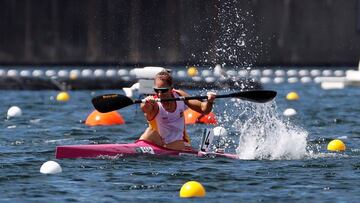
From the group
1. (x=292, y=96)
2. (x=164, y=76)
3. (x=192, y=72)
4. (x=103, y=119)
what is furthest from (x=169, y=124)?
(x=192, y=72)

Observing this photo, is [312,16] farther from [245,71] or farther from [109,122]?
[109,122]

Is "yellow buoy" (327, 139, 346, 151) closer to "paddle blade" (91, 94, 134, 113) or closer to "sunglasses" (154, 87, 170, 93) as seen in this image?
"sunglasses" (154, 87, 170, 93)

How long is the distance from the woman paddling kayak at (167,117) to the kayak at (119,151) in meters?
0.18

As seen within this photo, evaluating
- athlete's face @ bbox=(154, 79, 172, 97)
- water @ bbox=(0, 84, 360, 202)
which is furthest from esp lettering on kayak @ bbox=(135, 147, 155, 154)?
athlete's face @ bbox=(154, 79, 172, 97)

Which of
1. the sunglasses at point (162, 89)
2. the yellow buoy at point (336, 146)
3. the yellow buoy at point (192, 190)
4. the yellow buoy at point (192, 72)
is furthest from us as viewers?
the yellow buoy at point (192, 72)

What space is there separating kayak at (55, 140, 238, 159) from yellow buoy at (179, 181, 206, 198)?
2.85 metres

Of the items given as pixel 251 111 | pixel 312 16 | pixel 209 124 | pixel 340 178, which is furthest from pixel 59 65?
pixel 340 178

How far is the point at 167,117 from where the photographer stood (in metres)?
14.3

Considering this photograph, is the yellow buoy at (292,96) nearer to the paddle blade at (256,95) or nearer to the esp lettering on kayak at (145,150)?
the paddle blade at (256,95)

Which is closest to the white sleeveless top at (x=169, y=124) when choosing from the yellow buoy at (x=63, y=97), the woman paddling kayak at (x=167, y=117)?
the woman paddling kayak at (x=167, y=117)

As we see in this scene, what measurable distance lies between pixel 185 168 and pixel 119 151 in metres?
1.15

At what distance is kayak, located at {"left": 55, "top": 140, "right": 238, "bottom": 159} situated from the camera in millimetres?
13734

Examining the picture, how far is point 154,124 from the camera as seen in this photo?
A: 14320 mm

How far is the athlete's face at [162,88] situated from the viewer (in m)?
14.0
